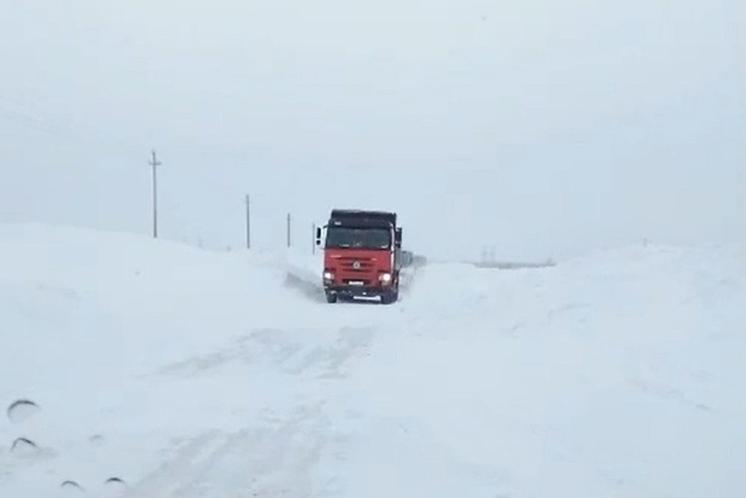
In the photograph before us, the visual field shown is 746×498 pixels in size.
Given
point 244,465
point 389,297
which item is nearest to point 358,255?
point 389,297

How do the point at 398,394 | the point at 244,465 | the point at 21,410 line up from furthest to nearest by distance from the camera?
the point at 398,394 → the point at 21,410 → the point at 244,465

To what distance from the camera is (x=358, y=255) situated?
3406 cm

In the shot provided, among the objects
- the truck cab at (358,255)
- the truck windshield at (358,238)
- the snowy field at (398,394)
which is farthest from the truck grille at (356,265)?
the snowy field at (398,394)

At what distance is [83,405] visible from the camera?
12.5 m

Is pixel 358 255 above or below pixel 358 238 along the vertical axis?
below

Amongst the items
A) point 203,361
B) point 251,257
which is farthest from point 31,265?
point 251,257

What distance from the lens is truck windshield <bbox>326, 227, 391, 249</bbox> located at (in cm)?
3416

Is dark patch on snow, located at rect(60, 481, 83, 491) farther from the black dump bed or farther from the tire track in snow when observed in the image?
the black dump bed

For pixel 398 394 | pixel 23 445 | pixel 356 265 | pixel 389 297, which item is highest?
pixel 23 445

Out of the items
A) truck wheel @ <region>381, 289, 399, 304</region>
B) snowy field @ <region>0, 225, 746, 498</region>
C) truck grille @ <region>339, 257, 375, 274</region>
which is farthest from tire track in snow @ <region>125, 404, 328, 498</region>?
truck wheel @ <region>381, 289, 399, 304</region>

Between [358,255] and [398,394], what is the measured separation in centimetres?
2056

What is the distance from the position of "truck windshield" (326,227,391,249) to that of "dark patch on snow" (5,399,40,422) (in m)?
22.0

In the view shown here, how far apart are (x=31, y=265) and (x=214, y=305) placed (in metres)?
Result: 8.88

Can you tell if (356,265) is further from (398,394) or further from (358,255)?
(398,394)
